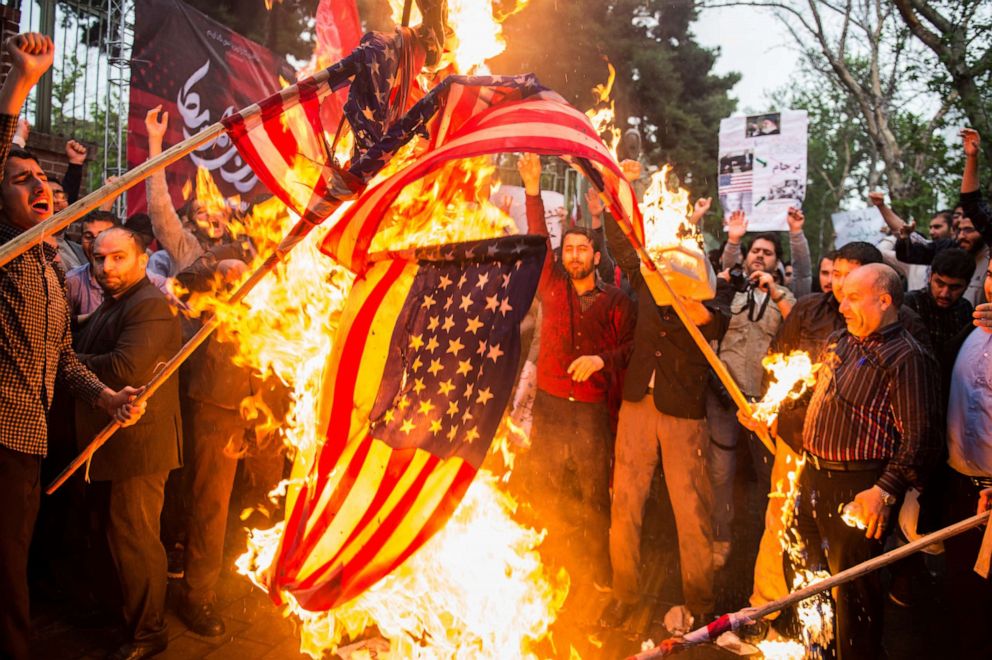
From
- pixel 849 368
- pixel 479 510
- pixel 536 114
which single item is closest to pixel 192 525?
pixel 479 510

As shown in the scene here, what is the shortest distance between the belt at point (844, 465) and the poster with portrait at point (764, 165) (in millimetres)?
7326

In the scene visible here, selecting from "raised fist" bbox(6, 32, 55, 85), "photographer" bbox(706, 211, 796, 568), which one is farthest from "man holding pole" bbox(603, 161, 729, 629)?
"raised fist" bbox(6, 32, 55, 85)

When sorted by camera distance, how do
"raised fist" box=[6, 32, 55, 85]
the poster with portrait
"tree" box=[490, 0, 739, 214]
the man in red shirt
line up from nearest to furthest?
"raised fist" box=[6, 32, 55, 85]
the man in red shirt
the poster with portrait
"tree" box=[490, 0, 739, 214]

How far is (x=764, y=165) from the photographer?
11.5 m

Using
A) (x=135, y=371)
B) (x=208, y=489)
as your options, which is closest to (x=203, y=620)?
(x=208, y=489)

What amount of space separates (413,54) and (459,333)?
5.75 ft

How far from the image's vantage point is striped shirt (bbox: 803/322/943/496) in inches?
142

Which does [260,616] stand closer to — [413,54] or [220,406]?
[220,406]

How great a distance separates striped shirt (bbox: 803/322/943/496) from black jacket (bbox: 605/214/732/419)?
0.90m

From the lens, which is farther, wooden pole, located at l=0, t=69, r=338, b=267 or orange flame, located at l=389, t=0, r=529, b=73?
orange flame, located at l=389, t=0, r=529, b=73

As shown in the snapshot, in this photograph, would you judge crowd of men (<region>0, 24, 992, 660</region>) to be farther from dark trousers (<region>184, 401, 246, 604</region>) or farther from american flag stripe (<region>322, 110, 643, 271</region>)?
american flag stripe (<region>322, 110, 643, 271</region>)

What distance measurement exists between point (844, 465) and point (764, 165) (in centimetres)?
864

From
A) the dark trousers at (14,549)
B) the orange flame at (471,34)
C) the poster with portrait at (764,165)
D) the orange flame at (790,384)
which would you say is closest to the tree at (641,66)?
the poster with portrait at (764,165)

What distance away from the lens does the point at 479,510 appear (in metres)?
3.90
